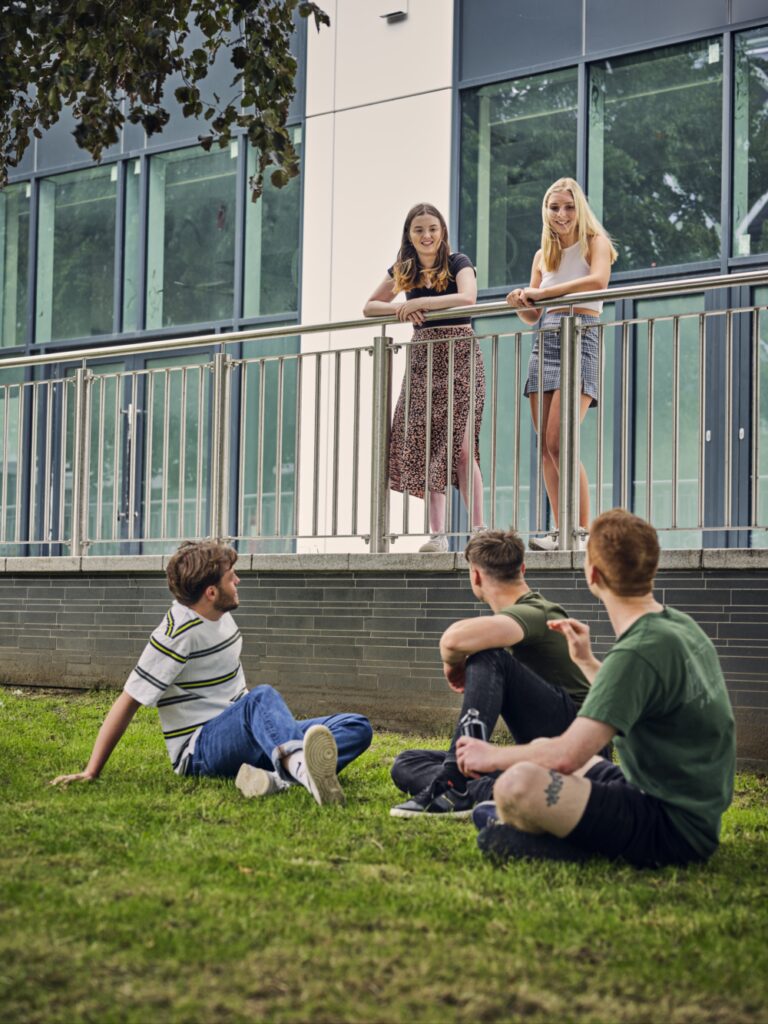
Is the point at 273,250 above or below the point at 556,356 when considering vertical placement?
above

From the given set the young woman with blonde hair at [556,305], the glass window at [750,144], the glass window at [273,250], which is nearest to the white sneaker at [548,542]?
the young woman with blonde hair at [556,305]

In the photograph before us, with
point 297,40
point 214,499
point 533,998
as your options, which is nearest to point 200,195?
point 297,40

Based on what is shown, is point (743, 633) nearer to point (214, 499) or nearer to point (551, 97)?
point (214, 499)

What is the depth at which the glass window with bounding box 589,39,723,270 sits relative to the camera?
1102 centimetres

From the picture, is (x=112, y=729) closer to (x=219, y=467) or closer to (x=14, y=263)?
(x=219, y=467)

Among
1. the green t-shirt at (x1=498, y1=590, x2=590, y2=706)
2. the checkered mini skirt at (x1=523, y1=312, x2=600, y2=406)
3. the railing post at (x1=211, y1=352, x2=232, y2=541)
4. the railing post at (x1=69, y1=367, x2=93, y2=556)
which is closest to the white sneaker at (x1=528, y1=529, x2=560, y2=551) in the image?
the checkered mini skirt at (x1=523, y1=312, x2=600, y2=406)

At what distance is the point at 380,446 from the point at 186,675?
8.16 feet

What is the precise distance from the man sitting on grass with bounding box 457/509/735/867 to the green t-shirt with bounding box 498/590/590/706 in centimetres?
91

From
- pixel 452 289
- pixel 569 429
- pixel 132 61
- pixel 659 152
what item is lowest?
pixel 569 429

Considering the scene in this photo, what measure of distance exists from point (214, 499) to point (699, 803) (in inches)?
198

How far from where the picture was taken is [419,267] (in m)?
7.69

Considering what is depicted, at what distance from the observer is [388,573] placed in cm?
751

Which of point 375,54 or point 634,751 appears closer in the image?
point 634,751

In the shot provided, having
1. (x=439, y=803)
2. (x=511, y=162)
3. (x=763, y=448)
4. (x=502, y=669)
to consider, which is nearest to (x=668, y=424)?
(x=763, y=448)
